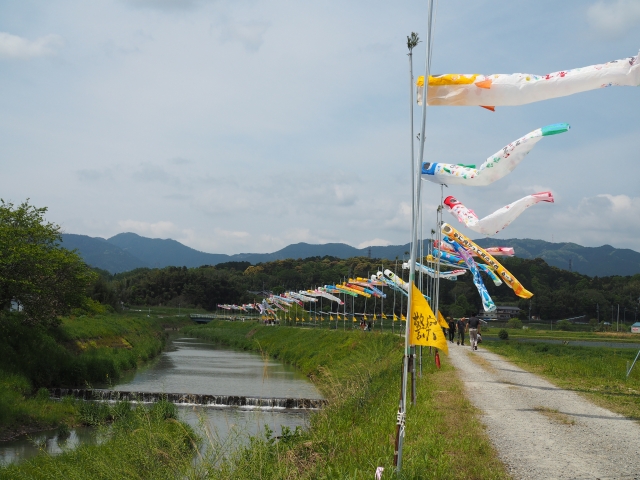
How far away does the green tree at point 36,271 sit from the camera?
3020cm

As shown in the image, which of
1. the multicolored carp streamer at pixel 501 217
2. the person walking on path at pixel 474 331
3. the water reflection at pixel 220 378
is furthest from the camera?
the water reflection at pixel 220 378

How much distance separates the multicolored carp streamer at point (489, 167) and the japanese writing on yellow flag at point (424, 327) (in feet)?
13.7

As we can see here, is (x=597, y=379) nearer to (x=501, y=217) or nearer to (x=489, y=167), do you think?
(x=501, y=217)

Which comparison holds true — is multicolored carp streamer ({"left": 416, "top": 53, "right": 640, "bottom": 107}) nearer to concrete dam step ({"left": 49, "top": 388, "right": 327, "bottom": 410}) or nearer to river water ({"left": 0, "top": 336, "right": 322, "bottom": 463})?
river water ({"left": 0, "top": 336, "right": 322, "bottom": 463})

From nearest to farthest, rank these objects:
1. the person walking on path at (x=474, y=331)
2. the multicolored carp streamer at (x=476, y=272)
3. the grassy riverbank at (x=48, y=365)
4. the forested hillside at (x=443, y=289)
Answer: the multicolored carp streamer at (x=476, y=272)
the grassy riverbank at (x=48, y=365)
the person walking on path at (x=474, y=331)
the forested hillside at (x=443, y=289)

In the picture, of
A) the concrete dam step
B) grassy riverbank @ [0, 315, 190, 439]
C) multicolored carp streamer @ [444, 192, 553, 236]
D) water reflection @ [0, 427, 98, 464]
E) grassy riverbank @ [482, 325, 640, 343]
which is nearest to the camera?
multicolored carp streamer @ [444, 192, 553, 236]

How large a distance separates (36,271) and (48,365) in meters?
4.66

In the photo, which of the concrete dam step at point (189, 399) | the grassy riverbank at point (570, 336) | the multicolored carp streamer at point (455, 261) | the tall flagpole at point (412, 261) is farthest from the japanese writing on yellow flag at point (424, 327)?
the grassy riverbank at point (570, 336)

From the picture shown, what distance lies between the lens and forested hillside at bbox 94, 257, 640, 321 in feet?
355

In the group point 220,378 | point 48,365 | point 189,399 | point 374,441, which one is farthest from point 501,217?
point 220,378

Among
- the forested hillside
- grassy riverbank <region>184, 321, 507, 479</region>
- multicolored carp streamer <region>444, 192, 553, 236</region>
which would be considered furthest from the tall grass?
the forested hillside

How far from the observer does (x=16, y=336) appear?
31297mm

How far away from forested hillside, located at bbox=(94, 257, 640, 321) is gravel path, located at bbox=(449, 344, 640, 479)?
204 ft

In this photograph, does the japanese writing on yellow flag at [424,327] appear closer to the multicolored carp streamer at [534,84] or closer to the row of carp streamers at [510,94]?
the row of carp streamers at [510,94]
